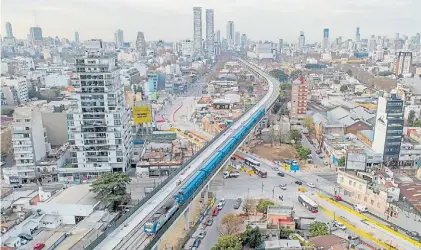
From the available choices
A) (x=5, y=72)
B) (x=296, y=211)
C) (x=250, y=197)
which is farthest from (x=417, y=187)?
(x=5, y=72)

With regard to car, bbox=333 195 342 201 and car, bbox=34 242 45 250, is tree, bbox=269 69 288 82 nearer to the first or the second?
car, bbox=333 195 342 201

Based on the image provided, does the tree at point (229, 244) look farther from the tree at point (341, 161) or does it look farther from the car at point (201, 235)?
the tree at point (341, 161)

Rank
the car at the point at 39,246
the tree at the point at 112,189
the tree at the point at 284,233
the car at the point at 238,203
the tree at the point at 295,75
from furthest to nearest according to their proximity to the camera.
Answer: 1. the tree at the point at 295,75
2. the car at the point at 238,203
3. the tree at the point at 112,189
4. the tree at the point at 284,233
5. the car at the point at 39,246

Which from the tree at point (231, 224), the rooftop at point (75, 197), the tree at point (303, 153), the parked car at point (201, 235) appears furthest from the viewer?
the tree at point (303, 153)

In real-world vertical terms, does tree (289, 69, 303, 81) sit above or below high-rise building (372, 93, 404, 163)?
above

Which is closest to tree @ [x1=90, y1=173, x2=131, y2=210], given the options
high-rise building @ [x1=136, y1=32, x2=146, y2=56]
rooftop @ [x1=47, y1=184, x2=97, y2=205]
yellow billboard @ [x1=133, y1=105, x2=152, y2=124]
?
rooftop @ [x1=47, y1=184, x2=97, y2=205]

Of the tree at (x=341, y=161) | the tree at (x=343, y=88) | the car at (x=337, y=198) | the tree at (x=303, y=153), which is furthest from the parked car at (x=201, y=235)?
the tree at (x=343, y=88)

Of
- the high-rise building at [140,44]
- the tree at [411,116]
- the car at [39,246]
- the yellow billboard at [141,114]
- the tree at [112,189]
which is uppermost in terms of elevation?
the high-rise building at [140,44]

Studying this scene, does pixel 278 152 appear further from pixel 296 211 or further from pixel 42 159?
pixel 42 159
